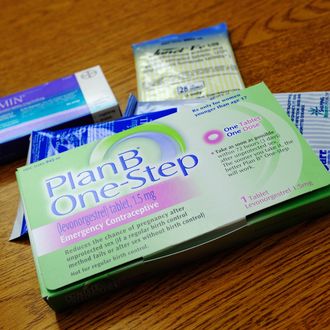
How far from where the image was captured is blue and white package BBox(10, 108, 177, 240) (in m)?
0.52

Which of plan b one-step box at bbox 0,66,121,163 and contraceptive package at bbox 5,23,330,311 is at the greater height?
plan b one-step box at bbox 0,66,121,163

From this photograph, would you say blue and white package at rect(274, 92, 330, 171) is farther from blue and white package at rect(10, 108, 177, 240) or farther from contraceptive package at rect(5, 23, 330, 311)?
blue and white package at rect(10, 108, 177, 240)

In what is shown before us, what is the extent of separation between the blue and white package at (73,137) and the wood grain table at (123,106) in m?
0.06

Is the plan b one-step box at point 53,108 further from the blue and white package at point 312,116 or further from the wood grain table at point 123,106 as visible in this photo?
the blue and white package at point 312,116

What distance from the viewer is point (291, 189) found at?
438 millimetres

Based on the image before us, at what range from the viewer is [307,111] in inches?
20.8

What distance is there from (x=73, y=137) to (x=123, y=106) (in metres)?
0.10

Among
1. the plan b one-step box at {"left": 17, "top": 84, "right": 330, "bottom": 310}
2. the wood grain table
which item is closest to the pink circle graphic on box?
the plan b one-step box at {"left": 17, "top": 84, "right": 330, "bottom": 310}

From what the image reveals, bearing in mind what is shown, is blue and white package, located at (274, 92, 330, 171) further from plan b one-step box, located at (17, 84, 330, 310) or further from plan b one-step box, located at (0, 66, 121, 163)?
plan b one-step box, located at (0, 66, 121, 163)

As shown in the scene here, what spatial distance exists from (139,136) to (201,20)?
29cm

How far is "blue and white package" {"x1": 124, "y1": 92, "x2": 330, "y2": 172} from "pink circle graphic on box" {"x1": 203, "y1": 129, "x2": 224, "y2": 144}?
5cm

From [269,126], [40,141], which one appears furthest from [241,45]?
[40,141]

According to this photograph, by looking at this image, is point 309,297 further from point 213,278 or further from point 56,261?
point 56,261

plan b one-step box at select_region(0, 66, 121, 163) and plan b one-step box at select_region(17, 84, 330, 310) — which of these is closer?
plan b one-step box at select_region(17, 84, 330, 310)
